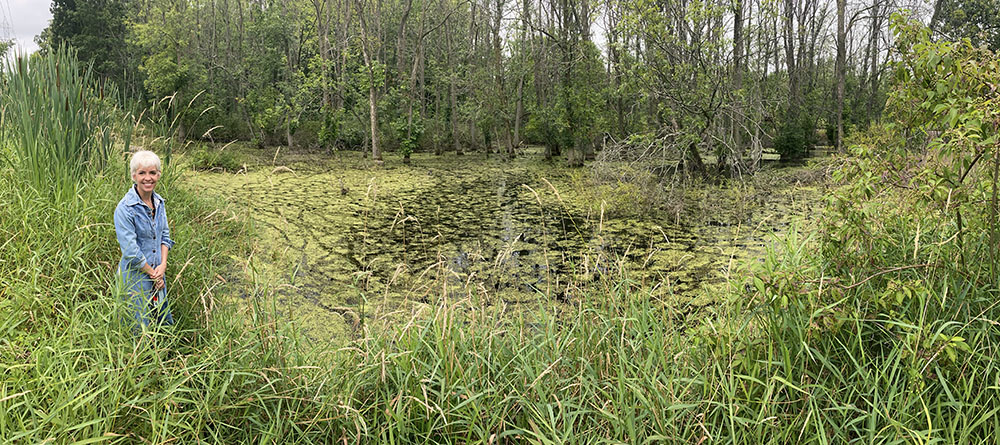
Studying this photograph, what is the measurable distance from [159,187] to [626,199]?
5894mm

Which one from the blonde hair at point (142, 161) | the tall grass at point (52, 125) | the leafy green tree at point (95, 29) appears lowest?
the blonde hair at point (142, 161)

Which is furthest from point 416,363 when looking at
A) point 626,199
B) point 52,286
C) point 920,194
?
point 626,199

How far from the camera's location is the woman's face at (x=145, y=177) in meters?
→ 2.54

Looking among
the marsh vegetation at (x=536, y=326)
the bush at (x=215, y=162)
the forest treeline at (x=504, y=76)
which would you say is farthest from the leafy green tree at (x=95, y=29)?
the marsh vegetation at (x=536, y=326)

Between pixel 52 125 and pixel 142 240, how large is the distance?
1.22 m

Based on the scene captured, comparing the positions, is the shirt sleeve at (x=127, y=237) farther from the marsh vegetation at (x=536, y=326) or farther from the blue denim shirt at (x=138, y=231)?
the marsh vegetation at (x=536, y=326)

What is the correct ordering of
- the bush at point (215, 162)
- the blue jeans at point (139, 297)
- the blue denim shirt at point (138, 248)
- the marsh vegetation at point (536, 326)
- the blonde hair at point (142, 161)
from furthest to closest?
1. the bush at point (215, 162)
2. the blonde hair at point (142, 161)
3. the blue denim shirt at point (138, 248)
4. the blue jeans at point (139, 297)
5. the marsh vegetation at point (536, 326)

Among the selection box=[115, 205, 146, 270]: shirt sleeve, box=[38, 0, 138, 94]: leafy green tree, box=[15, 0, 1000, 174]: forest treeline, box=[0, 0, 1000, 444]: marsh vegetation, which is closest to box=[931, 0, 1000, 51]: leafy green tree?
box=[15, 0, 1000, 174]: forest treeline

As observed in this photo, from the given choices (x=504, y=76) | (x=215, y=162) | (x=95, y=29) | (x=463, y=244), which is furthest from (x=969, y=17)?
(x=95, y=29)

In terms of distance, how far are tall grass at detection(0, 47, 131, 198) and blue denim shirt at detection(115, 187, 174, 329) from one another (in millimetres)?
762

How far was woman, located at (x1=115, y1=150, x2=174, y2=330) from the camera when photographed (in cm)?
242

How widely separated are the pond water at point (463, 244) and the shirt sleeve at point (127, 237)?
0.68 metres

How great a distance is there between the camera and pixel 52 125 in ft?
10.5

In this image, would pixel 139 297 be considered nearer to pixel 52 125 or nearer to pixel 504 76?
pixel 52 125
